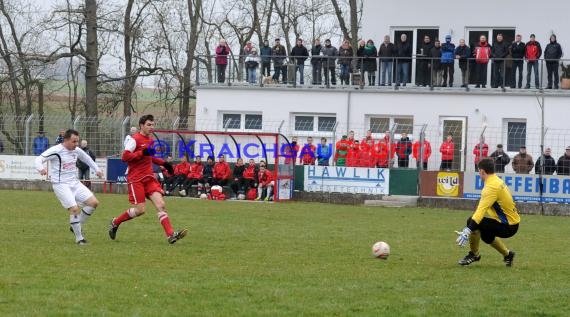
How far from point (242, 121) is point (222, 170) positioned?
5.72 m

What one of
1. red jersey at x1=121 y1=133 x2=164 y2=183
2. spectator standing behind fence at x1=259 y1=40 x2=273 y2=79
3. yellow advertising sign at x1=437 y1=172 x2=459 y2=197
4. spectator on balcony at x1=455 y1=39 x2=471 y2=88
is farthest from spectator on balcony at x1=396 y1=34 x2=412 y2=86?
red jersey at x1=121 y1=133 x2=164 y2=183

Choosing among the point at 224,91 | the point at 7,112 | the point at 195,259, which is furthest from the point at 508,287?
the point at 7,112

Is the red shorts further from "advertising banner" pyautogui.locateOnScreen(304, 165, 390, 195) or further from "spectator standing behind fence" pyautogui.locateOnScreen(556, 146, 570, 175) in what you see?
"spectator standing behind fence" pyautogui.locateOnScreen(556, 146, 570, 175)

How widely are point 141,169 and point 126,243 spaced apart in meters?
1.13

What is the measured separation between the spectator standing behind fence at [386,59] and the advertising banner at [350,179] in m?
5.16

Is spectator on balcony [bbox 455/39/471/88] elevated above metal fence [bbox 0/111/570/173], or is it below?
above

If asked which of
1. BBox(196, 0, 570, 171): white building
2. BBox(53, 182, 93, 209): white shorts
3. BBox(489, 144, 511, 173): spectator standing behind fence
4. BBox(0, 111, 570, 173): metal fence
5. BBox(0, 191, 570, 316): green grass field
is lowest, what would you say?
BBox(0, 191, 570, 316): green grass field

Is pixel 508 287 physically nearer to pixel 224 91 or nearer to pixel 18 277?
pixel 18 277

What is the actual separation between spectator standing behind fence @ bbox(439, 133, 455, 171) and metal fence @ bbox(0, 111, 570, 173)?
10 centimetres

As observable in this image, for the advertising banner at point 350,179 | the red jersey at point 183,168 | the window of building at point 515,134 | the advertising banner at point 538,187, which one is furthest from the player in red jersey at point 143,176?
the window of building at point 515,134

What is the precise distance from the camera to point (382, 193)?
99.0 ft

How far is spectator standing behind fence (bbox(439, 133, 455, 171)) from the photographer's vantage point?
29.7 metres

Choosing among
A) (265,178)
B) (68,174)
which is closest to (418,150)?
(265,178)

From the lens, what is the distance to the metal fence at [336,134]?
30.0 metres
